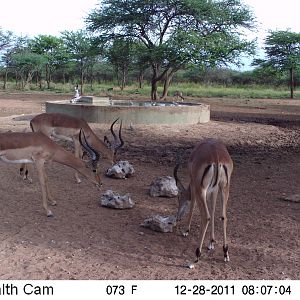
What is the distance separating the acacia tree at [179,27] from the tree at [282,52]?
40.5ft

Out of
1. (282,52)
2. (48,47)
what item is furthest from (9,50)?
(282,52)

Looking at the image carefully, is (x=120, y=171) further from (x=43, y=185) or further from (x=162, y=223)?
(x=162, y=223)

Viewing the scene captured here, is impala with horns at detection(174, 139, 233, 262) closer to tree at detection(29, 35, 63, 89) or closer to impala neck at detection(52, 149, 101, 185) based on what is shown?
impala neck at detection(52, 149, 101, 185)

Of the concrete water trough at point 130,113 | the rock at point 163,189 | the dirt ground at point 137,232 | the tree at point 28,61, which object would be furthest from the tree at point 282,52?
the rock at point 163,189

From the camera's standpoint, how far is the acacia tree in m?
23.5

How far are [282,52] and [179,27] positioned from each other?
1618 cm

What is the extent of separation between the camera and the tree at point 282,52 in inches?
1452

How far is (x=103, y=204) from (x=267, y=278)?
8.64ft

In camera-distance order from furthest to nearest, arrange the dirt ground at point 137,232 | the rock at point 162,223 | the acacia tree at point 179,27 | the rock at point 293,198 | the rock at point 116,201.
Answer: the acacia tree at point 179,27 → the rock at point 293,198 → the rock at point 116,201 → the rock at point 162,223 → the dirt ground at point 137,232

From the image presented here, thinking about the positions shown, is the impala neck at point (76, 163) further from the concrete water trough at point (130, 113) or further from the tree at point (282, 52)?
the tree at point (282, 52)

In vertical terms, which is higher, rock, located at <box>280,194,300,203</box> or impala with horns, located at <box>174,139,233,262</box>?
impala with horns, located at <box>174,139,233,262</box>

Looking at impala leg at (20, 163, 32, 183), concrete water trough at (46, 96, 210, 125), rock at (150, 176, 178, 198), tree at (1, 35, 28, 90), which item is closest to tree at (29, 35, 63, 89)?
tree at (1, 35, 28, 90)

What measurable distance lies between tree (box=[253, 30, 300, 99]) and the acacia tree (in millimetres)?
12343

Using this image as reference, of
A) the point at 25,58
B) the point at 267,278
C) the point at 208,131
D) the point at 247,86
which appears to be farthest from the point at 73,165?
the point at 247,86
